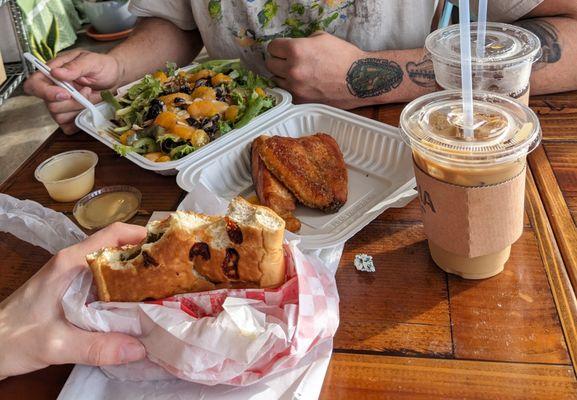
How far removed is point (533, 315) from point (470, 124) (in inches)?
13.3

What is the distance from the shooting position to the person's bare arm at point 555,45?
145cm

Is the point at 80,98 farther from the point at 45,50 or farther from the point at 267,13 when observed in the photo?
the point at 45,50

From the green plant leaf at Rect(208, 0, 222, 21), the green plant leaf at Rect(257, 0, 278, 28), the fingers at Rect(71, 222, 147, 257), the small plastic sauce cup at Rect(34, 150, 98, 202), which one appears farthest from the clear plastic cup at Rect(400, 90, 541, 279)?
the green plant leaf at Rect(208, 0, 222, 21)

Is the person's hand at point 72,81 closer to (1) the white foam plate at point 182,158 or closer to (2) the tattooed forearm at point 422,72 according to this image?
(1) the white foam plate at point 182,158

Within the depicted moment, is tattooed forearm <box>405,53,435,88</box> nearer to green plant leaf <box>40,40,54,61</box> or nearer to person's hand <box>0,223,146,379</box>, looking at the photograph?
person's hand <box>0,223,146,379</box>

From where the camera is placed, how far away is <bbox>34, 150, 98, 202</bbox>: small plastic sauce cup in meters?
1.30

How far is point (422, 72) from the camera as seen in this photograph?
1.54 m

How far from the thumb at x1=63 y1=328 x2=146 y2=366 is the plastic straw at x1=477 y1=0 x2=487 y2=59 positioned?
0.84m

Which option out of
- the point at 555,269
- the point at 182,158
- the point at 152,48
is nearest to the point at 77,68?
the point at 152,48

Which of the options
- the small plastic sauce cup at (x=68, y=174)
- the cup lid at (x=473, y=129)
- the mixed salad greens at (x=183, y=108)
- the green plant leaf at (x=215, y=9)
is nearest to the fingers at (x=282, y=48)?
the mixed salad greens at (x=183, y=108)

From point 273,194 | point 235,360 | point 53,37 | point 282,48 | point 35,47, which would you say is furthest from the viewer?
point 53,37

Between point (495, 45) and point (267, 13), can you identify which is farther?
point (267, 13)

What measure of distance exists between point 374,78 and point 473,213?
81 cm

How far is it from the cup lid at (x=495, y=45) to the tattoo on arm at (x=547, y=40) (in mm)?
361
